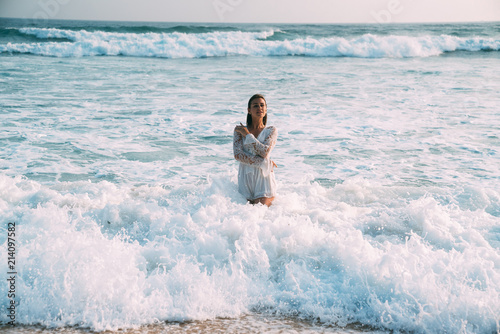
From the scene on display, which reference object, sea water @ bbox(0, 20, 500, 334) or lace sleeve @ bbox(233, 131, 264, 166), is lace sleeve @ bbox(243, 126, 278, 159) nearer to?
lace sleeve @ bbox(233, 131, 264, 166)

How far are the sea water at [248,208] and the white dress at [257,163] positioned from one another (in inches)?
8.2

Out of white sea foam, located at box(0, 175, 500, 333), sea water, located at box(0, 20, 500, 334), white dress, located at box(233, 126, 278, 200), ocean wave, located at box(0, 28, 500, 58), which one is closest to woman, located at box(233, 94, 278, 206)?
white dress, located at box(233, 126, 278, 200)

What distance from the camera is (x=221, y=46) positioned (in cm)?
2989

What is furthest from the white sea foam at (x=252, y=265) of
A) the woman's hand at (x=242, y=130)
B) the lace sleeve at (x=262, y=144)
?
the woman's hand at (x=242, y=130)

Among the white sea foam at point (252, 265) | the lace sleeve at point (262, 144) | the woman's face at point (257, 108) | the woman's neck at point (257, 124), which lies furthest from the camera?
the woman's neck at point (257, 124)

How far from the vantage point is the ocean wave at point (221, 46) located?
2720 centimetres

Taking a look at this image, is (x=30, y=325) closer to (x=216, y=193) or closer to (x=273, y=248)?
(x=273, y=248)

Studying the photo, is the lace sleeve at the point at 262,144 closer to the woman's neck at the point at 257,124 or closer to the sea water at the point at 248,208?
the woman's neck at the point at 257,124

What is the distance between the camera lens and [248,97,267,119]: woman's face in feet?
17.6

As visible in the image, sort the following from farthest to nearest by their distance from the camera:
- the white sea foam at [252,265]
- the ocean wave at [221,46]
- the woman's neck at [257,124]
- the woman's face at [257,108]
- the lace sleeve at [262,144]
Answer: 1. the ocean wave at [221,46]
2. the woman's neck at [257,124]
3. the woman's face at [257,108]
4. the lace sleeve at [262,144]
5. the white sea foam at [252,265]

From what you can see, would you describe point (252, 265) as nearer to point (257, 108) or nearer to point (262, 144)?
point (262, 144)

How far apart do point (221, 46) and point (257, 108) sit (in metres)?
25.7

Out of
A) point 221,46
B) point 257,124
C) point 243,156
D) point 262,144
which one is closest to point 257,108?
point 257,124

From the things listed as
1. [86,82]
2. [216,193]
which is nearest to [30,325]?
[216,193]
